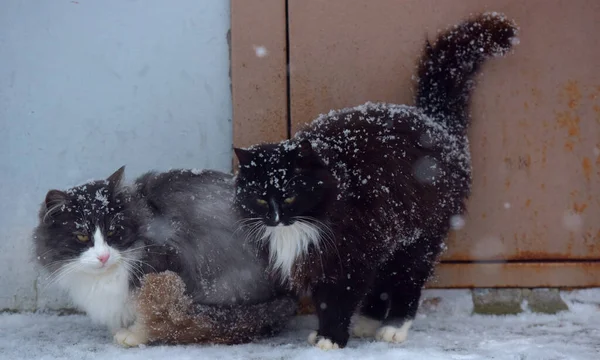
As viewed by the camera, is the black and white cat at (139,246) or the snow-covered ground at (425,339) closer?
the snow-covered ground at (425,339)

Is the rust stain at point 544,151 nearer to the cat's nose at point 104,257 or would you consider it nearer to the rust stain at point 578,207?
the rust stain at point 578,207

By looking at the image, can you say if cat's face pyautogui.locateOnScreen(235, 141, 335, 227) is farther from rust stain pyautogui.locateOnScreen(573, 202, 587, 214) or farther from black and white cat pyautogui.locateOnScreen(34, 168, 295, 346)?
rust stain pyautogui.locateOnScreen(573, 202, 587, 214)

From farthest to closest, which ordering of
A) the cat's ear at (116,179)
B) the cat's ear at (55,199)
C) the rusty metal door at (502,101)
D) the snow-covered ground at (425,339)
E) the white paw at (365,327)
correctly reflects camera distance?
1. the rusty metal door at (502,101)
2. the white paw at (365,327)
3. the cat's ear at (116,179)
4. the cat's ear at (55,199)
5. the snow-covered ground at (425,339)

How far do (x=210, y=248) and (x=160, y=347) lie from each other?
1.60ft

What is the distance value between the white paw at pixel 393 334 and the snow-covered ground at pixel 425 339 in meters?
0.05

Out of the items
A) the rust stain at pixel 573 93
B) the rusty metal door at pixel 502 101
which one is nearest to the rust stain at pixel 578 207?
the rusty metal door at pixel 502 101

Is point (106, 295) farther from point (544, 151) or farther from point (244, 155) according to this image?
point (544, 151)

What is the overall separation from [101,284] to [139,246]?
24 cm

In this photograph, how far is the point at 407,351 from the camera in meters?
3.17

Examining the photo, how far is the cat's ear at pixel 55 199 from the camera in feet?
10.7

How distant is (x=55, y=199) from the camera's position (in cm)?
328

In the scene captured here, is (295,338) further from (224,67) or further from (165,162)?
(224,67)

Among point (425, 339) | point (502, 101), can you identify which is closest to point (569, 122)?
point (502, 101)

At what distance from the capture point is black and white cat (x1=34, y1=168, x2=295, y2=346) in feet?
10.7
